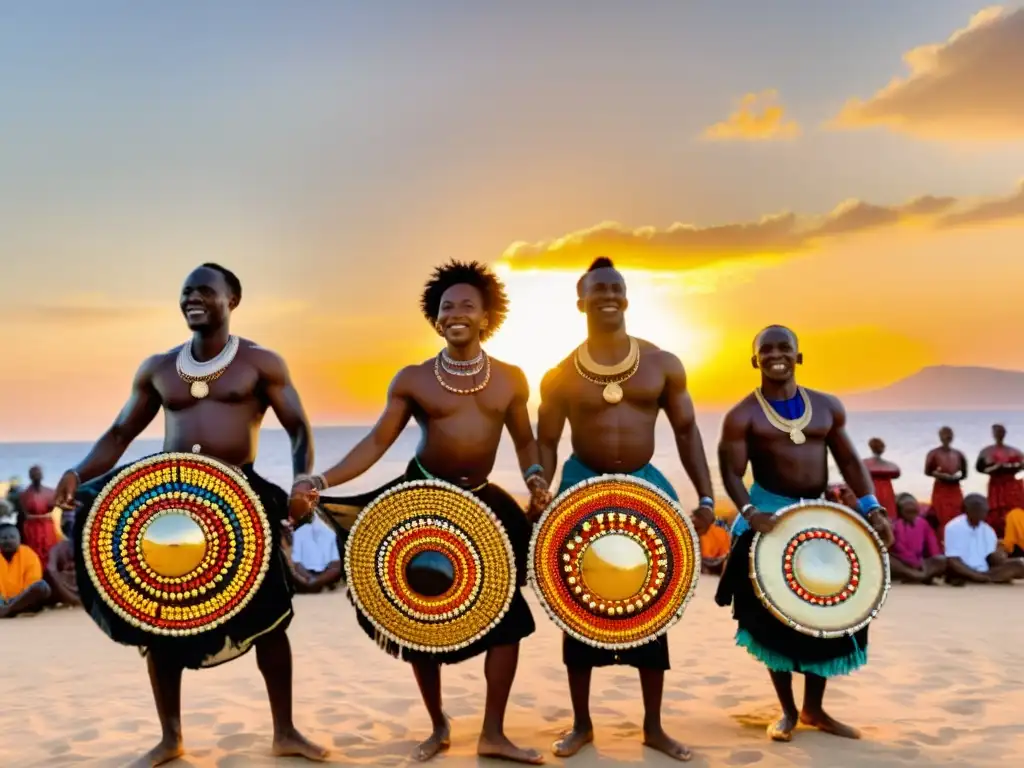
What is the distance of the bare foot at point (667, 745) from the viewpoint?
16.3 ft

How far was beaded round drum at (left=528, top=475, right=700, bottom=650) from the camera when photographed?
15.9 feet

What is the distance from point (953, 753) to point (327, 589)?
8394 mm

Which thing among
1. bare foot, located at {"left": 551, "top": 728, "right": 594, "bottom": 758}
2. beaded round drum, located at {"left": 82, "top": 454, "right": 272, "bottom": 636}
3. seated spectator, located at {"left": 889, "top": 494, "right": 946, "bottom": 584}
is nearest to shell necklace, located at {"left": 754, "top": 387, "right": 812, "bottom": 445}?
bare foot, located at {"left": 551, "top": 728, "right": 594, "bottom": 758}

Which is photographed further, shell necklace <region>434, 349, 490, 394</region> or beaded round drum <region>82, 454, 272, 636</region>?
shell necklace <region>434, 349, 490, 394</region>

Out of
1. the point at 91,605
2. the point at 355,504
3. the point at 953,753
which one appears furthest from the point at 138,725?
the point at 953,753

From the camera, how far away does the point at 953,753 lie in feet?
16.7

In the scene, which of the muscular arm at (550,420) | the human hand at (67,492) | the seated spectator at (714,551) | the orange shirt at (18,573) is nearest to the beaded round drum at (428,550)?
the muscular arm at (550,420)

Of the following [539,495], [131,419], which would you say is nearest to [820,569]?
[539,495]

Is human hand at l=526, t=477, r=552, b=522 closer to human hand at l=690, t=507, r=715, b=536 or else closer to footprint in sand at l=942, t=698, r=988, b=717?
human hand at l=690, t=507, r=715, b=536

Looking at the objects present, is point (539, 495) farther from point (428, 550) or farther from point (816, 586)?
point (816, 586)

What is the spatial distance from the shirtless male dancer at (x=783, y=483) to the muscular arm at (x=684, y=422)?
26cm

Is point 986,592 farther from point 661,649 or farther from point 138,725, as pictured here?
point 138,725

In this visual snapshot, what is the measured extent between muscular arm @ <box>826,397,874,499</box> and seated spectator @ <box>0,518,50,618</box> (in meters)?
8.91

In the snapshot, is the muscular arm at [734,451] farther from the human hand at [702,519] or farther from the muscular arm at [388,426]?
the muscular arm at [388,426]
